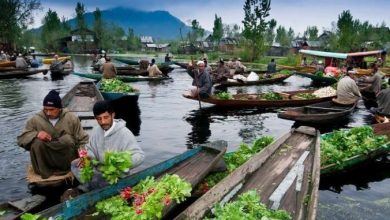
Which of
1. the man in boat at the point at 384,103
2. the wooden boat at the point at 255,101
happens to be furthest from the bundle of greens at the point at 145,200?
the wooden boat at the point at 255,101

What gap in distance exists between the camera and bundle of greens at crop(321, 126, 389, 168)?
824 centimetres

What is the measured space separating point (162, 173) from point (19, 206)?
100 inches

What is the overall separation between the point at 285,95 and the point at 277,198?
12410mm

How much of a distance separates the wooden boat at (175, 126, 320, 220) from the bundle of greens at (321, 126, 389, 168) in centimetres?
54

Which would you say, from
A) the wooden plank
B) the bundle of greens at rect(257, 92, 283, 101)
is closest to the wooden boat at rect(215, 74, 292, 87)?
the bundle of greens at rect(257, 92, 283, 101)

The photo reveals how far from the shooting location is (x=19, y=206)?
5.92 meters

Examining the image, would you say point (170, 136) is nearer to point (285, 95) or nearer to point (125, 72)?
point (285, 95)

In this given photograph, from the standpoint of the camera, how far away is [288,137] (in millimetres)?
Answer: 8555

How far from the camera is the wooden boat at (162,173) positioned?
193 inches

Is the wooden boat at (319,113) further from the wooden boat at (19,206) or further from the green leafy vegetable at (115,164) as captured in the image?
the wooden boat at (19,206)

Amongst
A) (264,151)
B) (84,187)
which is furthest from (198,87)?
(84,187)

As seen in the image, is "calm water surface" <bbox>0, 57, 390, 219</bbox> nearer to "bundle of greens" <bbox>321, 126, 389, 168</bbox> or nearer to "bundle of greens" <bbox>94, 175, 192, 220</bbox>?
"bundle of greens" <bbox>321, 126, 389, 168</bbox>

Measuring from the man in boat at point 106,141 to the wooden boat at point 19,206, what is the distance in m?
1.02

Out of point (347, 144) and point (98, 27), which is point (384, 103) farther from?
point (98, 27)
